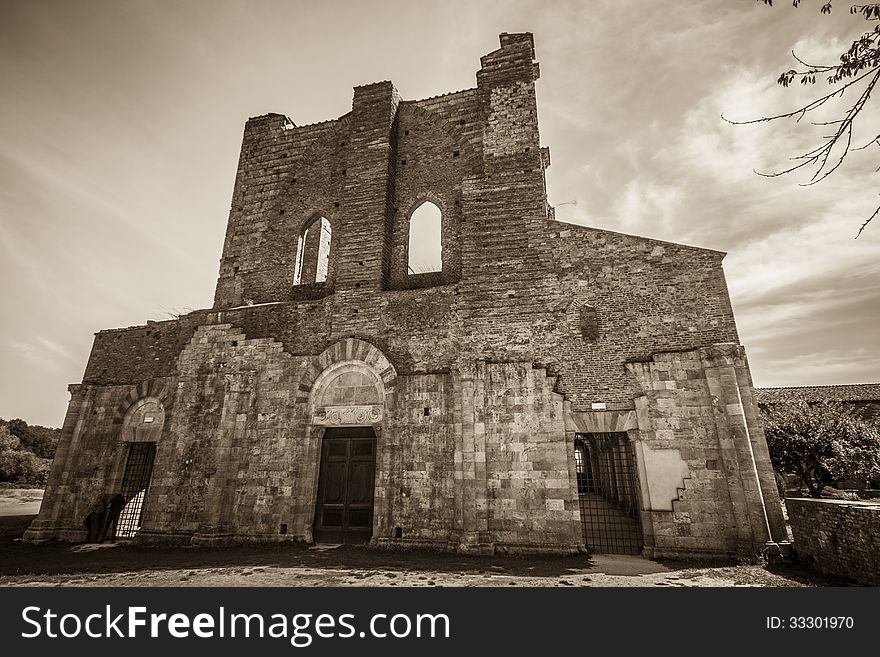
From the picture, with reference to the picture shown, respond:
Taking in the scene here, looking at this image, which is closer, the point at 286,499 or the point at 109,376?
the point at 286,499

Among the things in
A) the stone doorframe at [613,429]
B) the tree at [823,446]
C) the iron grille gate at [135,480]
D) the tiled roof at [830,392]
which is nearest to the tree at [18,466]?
the iron grille gate at [135,480]

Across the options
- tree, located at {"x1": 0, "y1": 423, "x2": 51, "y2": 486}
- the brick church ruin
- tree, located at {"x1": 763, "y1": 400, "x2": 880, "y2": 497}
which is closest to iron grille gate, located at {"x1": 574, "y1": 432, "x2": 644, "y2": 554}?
the brick church ruin

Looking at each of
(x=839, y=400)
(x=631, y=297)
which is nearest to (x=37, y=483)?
(x=631, y=297)

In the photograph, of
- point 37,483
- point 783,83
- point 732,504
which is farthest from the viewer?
point 37,483

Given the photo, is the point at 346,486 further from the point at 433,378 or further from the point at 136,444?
the point at 136,444

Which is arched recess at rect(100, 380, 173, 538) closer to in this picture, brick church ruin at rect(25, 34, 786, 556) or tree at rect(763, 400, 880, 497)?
brick church ruin at rect(25, 34, 786, 556)

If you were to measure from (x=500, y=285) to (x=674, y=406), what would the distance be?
4639 millimetres

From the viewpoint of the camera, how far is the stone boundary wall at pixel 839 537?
6188 mm

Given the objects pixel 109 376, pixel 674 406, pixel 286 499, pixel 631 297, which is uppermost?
pixel 631 297

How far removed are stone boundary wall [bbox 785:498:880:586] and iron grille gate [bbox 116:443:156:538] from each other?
15.3 meters

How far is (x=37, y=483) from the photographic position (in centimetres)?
3080
